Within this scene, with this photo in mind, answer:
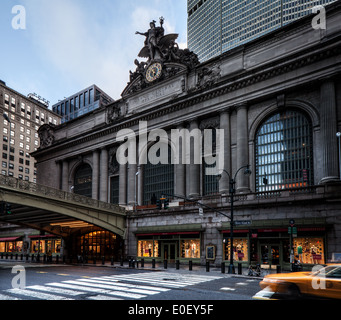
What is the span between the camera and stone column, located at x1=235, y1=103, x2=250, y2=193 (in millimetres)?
34125

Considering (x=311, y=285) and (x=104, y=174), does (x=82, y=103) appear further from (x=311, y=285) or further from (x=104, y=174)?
(x=311, y=285)

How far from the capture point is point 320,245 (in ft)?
91.0

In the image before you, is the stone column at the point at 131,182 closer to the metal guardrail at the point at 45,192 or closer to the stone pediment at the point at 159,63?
the metal guardrail at the point at 45,192

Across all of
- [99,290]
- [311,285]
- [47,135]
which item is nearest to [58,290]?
[99,290]

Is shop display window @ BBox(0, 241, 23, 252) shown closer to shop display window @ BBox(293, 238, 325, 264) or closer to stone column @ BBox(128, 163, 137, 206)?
stone column @ BBox(128, 163, 137, 206)

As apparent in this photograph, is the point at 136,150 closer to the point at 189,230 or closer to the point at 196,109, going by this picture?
the point at 196,109

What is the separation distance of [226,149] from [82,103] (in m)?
99.2

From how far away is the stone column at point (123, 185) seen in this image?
4681 cm

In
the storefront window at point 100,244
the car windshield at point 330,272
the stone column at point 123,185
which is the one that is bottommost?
the storefront window at point 100,244

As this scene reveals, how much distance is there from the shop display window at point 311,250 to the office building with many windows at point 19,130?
265 feet

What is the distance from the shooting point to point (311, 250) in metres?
28.1

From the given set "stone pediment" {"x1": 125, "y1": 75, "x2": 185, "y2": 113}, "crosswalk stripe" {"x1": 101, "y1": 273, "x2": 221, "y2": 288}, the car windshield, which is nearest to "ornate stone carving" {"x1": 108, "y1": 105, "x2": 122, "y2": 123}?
"stone pediment" {"x1": 125, "y1": 75, "x2": 185, "y2": 113}

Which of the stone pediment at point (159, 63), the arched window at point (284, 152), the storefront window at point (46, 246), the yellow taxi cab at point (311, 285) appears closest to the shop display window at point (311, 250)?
the arched window at point (284, 152)
